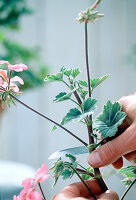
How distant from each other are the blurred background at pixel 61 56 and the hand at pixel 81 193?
2236 millimetres

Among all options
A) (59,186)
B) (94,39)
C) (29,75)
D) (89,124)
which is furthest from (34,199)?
(94,39)

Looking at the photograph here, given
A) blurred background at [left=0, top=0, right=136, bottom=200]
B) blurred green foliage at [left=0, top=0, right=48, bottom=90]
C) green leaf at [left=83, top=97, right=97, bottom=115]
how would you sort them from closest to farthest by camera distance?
green leaf at [left=83, top=97, right=97, bottom=115], blurred green foliage at [left=0, top=0, right=48, bottom=90], blurred background at [left=0, top=0, right=136, bottom=200]

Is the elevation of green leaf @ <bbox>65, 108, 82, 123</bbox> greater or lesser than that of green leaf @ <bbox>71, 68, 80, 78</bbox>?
lesser

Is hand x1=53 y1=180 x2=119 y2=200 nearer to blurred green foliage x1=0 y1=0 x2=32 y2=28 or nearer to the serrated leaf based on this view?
the serrated leaf

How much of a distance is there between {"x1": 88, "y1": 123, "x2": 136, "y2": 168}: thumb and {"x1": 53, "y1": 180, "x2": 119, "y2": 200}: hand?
0.14ft

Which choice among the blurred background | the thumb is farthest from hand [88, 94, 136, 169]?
the blurred background

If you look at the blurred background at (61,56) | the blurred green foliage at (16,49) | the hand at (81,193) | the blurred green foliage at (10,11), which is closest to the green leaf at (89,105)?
the hand at (81,193)

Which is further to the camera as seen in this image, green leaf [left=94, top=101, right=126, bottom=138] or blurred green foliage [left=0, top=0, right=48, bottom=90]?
blurred green foliage [left=0, top=0, right=48, bottom=90]

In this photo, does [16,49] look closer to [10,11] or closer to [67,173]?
[10,11]

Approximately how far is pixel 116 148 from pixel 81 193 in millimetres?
95

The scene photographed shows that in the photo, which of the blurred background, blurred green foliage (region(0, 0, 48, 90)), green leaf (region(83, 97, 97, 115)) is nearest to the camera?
green leaf (region(83, 97, 97, 115))

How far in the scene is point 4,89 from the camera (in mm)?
411

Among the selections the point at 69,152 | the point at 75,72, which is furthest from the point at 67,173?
the point at 75,72

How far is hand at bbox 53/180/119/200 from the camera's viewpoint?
410mm
